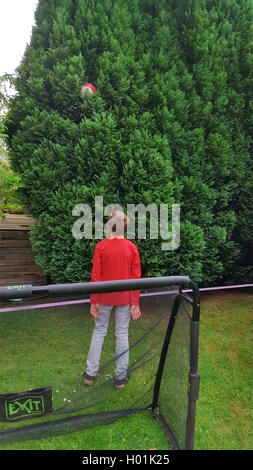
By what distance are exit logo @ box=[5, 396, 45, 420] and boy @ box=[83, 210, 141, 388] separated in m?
0.33

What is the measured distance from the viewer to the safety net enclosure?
63.7 inches

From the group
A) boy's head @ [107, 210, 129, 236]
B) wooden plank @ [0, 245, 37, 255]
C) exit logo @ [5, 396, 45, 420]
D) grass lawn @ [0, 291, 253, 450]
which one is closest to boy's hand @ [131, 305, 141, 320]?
grass lawn @ [0, 291, 253, 450]

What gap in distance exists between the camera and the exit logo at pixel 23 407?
1.68 meters

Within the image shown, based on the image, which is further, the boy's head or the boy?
the boy's head

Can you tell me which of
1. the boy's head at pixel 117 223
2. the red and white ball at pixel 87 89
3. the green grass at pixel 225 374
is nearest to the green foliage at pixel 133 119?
Result: the red and white ball at pixel 87 89

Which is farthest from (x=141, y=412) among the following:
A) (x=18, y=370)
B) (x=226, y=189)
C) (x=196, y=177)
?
(x=226, y=189)

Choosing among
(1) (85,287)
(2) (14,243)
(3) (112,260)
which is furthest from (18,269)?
(1) (85,287)

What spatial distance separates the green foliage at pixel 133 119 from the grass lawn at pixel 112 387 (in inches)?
54.6

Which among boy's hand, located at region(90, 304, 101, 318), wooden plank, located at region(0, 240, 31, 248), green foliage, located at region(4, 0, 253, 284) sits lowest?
boy's hand, located at region(90, 304, 101, 318)

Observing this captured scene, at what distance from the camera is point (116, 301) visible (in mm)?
1867

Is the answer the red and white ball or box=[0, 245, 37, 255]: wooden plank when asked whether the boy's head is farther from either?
box=[0, 245, 37, 255]: wooden plank

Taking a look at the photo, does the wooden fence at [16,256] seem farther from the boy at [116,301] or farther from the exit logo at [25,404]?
the exit logo at [25,404]

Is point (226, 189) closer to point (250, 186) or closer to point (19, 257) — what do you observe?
point (250, 186)

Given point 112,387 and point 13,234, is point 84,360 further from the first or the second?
point 13,234
